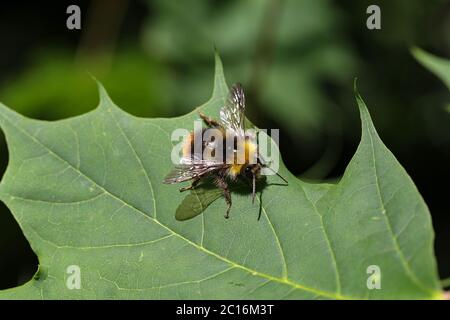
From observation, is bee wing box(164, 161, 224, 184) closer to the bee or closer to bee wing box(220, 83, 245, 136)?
the bee

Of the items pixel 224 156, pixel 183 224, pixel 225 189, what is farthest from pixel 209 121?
pixel 183 224

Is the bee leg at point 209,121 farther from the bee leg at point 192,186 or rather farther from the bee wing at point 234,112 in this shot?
the bee leg at point 192,186

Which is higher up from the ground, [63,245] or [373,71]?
[373,71]

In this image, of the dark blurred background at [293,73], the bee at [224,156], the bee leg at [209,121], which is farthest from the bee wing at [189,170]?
the dark blurred background at [293,73]

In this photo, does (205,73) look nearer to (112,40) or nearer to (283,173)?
(112,40)

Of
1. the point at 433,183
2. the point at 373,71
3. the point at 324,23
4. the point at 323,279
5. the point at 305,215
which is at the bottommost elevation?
Result: the point at 433,183

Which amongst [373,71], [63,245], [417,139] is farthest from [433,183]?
[63,245]
